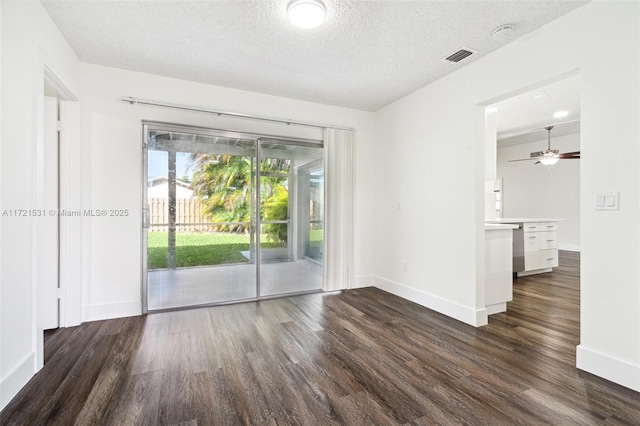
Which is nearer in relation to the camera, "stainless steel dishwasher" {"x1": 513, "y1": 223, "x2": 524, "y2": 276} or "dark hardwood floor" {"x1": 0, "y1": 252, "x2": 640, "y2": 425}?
"dark hardwood floor" {"x1": 0, "y1": 252, "x2": 640, "y2": 425}

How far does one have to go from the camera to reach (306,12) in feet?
6.87

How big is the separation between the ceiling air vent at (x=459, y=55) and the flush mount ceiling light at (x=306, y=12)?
1401 millimetres

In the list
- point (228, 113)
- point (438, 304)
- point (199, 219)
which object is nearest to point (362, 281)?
point (438, 304)

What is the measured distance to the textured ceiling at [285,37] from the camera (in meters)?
2.17

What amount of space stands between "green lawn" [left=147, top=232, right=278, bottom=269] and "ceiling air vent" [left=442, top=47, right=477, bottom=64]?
2878 mm

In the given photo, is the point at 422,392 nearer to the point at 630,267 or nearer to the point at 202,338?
the point at 630,267

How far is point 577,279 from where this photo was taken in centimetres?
469

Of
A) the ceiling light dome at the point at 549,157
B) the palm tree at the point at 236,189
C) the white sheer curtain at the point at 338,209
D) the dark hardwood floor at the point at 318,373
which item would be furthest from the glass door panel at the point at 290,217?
the ceiling light dome at the point at 549,157

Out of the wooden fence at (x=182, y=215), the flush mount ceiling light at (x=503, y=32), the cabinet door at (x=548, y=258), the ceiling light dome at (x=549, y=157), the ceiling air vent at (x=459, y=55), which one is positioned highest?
the ceiling air vent at (x=459, y=55)

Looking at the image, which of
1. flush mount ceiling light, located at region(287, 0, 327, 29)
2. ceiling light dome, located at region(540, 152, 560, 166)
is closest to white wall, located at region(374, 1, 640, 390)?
flush mount ceiling light, located at region(287, 0, 327, 29)

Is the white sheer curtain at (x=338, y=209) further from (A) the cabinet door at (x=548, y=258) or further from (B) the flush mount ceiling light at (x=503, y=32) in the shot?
(A) the cabinet door at (x=548, y=258)

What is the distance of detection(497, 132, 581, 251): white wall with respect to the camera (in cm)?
714

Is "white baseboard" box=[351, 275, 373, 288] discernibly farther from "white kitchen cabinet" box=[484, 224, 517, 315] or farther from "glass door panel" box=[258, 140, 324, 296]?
"white kitchen cabinet" box=[484, 224, 517, 315]

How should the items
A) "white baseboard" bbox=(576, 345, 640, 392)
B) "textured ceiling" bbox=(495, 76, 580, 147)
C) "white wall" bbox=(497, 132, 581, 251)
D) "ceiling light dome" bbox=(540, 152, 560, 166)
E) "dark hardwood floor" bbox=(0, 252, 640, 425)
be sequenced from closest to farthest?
"dark hardwood floor" bbox=(0, 252, 640, 425), "white baseboard" bbox=(576, 345, 640, 392), "textured ceiling" bbox=(495, 76, 580, 147), "ceiling light dome" bbox=(540, 152, 560, 166), "white wall" bbox=(497, 132, 581, 251)
